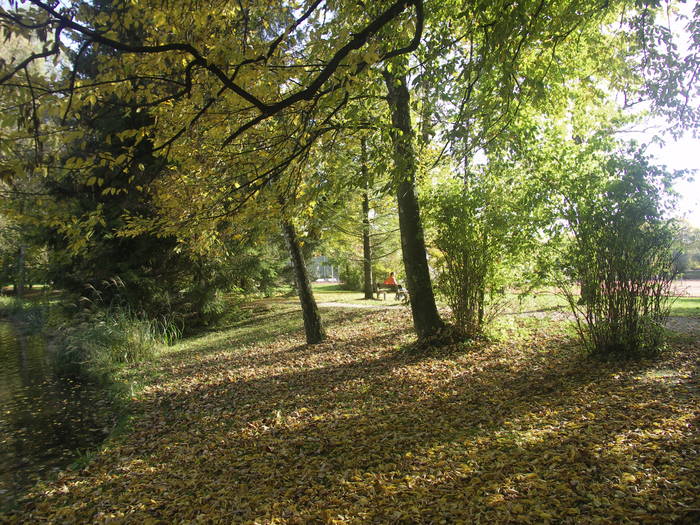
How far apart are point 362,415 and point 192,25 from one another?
4644mm

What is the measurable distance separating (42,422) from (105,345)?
3.87 m

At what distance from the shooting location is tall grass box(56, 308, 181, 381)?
991cm

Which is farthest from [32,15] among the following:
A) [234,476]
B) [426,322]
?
[426,322]

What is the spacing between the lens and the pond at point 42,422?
199 inches

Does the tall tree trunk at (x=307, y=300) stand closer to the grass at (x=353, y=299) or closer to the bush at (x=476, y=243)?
the bush at (x=476, y=243)

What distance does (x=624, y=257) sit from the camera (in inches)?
224

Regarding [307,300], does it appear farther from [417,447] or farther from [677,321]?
[677,321]

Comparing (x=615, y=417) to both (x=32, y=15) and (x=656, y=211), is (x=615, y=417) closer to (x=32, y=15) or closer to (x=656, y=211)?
(x=656, y=211)

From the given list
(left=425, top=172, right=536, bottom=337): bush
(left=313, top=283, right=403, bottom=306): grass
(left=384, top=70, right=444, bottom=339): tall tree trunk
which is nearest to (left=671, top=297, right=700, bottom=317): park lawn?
(left=425, top=172, right=536, bottom=337): bush

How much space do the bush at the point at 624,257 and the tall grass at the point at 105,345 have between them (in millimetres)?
9354

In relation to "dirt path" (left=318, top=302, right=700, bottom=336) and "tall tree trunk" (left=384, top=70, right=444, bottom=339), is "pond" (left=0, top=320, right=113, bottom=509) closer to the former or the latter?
"tall tree trunk" (left=384, top=70, right=444, bottom=339)

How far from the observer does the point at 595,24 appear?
620cm

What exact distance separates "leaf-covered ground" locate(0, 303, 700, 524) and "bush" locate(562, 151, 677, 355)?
0.49 m

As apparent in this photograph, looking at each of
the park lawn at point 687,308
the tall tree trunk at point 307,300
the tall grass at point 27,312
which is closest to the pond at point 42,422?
the tall tree trunk at point 307,300
